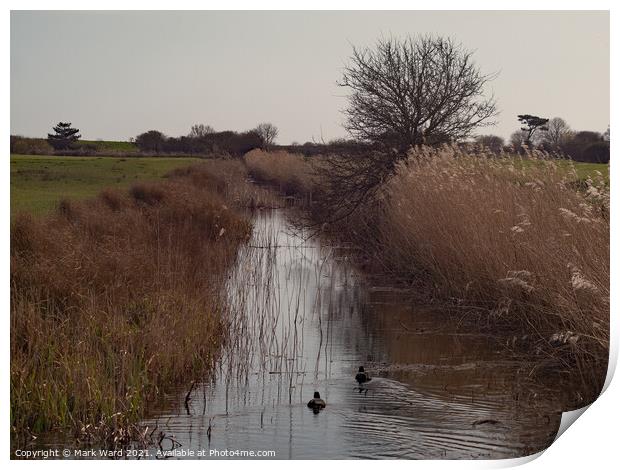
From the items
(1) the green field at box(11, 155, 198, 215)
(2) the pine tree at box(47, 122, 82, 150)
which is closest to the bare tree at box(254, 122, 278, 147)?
(1) the green field at box(11, 155, 198, 215)

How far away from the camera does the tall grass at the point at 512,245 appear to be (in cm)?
615

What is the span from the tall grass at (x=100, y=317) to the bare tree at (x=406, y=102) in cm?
370

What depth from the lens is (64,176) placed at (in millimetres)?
7672

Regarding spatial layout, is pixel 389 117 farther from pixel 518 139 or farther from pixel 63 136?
pixel 63 136

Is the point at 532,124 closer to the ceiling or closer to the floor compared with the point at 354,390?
closer to the ceiling

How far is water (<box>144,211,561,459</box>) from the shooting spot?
509 centimetres

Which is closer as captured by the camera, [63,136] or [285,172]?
[63,136]

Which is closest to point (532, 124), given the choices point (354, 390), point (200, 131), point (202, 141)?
point (354, 390)

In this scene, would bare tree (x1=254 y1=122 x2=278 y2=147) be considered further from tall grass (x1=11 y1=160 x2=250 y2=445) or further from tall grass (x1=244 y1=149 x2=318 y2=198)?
tall grass (x1=244 y1=149 x2=318 y2=198)

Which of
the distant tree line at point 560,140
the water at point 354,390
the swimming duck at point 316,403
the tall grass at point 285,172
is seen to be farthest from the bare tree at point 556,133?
the tall grass at point 285,172

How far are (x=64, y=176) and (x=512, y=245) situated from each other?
13.5 ft

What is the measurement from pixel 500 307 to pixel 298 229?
615cm

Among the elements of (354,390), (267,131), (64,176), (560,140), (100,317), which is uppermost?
(267,131)
